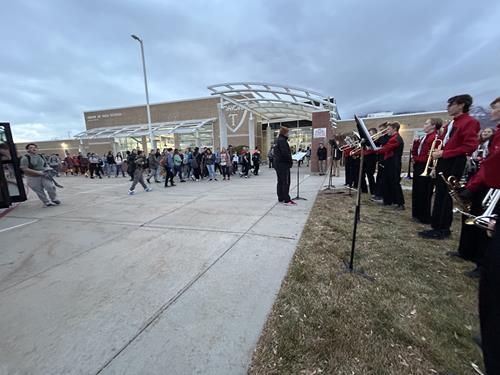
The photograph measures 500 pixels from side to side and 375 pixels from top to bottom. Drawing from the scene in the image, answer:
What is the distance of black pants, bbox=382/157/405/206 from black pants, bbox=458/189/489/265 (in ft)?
8.96

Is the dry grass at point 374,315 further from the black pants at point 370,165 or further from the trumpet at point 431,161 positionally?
the black pants at point 370,165

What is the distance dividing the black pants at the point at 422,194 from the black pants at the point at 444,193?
0.69 m

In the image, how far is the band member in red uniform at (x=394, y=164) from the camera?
17.7ft

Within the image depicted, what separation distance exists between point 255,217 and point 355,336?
328 centimetres

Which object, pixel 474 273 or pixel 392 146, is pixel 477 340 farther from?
pixel 392 146

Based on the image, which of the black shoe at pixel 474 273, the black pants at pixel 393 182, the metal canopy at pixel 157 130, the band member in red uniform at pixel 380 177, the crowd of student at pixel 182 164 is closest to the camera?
the black shoe at pixel 474 273

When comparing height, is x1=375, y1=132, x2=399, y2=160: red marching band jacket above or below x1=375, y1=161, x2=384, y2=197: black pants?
above

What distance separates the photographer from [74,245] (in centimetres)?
388

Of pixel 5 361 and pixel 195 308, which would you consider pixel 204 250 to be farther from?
pixel 5 361

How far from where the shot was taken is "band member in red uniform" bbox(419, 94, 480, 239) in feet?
10.8

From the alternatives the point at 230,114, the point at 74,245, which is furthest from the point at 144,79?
the point at 74,245

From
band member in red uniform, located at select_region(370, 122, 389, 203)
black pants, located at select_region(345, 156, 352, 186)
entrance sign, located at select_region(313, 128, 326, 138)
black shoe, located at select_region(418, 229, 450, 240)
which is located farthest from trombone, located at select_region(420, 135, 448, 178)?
entrance sign, located at select_region(313, 128, 326, 138)

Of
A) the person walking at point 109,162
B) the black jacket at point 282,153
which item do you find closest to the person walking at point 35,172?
the black jacket at point 282,153

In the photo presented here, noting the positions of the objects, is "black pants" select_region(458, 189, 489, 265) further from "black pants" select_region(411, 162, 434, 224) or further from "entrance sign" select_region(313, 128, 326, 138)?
"entrance sign" select_region(313, 128, 326, 138)
